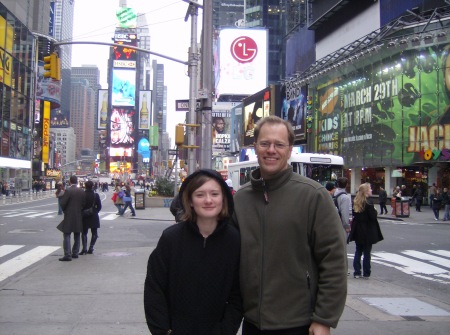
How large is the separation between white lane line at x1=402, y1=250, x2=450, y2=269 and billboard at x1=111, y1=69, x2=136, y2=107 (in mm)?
153566

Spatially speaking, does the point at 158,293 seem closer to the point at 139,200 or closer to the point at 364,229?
the point at 364,229

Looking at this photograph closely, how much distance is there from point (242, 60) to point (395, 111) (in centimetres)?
3313

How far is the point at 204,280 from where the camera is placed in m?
2.98

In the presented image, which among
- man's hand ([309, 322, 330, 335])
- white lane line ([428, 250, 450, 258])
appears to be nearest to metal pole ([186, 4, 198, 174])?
white lane line ([428, 250, 450, 258])

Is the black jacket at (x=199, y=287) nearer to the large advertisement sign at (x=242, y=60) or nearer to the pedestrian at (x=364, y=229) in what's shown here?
the pedestrian at (x=364, y=229)

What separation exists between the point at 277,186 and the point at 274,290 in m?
0.60

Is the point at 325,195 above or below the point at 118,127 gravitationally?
below

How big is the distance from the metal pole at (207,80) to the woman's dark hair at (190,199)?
9550 millimetres

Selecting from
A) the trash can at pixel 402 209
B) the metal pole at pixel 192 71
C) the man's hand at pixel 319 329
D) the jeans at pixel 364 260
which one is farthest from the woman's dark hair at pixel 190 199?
the trash can at pixel 402 209

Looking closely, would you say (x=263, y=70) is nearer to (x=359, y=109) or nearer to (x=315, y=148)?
(x=315, y=148)

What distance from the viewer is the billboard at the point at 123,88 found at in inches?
6398

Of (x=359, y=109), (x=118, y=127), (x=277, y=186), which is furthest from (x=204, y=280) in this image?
(x=118, y=127)

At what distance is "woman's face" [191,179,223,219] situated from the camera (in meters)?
3.06

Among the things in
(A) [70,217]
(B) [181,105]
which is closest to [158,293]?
(A) [70,217]
